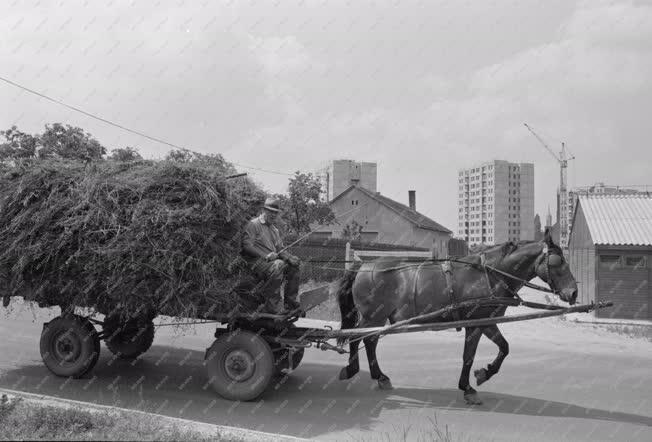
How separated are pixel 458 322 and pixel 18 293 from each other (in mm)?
5237

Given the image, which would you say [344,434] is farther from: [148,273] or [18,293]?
[18,293]

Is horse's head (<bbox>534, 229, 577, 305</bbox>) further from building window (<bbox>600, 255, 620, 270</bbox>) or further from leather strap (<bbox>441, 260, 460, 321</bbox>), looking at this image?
building window (<bbox>600, 255, 620, 270</bbox>)

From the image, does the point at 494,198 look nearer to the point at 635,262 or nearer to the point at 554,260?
the point at 635,262

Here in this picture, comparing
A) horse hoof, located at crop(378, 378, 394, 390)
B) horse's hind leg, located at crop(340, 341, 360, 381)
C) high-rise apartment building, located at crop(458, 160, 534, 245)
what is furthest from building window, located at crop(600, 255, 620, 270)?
high-rise apartment building, located at crop(458, 160, 534, 245)

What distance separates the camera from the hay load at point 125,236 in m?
6.18

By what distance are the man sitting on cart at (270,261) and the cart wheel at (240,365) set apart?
541 mm

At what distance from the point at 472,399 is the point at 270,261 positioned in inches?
111

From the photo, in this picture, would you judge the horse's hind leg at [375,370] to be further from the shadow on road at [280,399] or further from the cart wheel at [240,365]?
the cart wheel at [240,365]

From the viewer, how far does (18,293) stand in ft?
23.1

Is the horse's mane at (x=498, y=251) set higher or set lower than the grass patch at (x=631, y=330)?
higher

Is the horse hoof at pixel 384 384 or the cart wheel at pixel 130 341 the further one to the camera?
the cart wheel at pixel 130 341

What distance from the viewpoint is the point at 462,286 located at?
23.1 feet

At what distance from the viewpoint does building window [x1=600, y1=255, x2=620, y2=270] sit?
18.7 meters

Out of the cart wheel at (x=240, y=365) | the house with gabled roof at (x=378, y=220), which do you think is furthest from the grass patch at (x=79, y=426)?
the house with gabled roof at (x=378, y=220)
